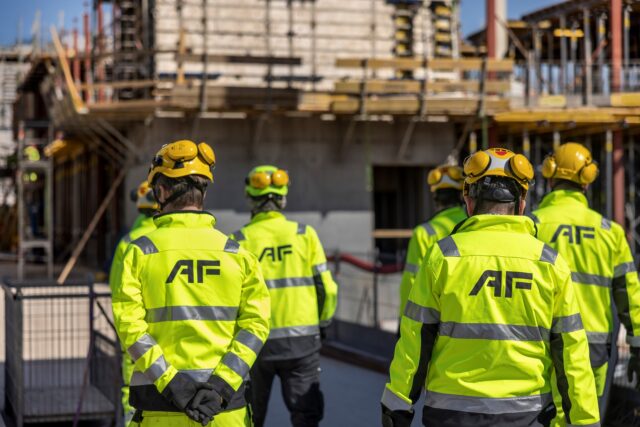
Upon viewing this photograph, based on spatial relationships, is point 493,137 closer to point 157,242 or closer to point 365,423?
point 365,423

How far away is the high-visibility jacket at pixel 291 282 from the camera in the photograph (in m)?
6.41

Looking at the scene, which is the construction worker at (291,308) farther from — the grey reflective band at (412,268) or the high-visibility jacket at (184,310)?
the high-visibility jacket at (184,310)

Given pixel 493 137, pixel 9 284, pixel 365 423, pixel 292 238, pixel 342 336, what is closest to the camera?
pixel 292 238

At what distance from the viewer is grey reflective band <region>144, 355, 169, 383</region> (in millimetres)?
4137

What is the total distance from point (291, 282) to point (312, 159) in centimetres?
1364

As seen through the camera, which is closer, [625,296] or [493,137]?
[625,296]

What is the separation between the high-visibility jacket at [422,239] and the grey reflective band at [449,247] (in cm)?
276

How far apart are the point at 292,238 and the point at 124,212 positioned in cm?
1586

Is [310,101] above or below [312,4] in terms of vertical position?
below

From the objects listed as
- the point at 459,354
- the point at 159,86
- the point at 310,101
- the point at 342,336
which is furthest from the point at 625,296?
the point at 159,86

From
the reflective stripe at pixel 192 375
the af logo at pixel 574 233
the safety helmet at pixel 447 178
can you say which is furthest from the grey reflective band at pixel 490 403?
the safety helmet at pixel 447 178

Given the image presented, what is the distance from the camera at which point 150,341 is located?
4.18m

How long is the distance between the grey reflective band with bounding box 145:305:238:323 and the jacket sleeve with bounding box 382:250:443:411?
839 millimetres

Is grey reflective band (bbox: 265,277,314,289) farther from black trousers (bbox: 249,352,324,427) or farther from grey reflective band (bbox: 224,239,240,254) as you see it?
grey reflective band (bbox: 224,239,240,254)
